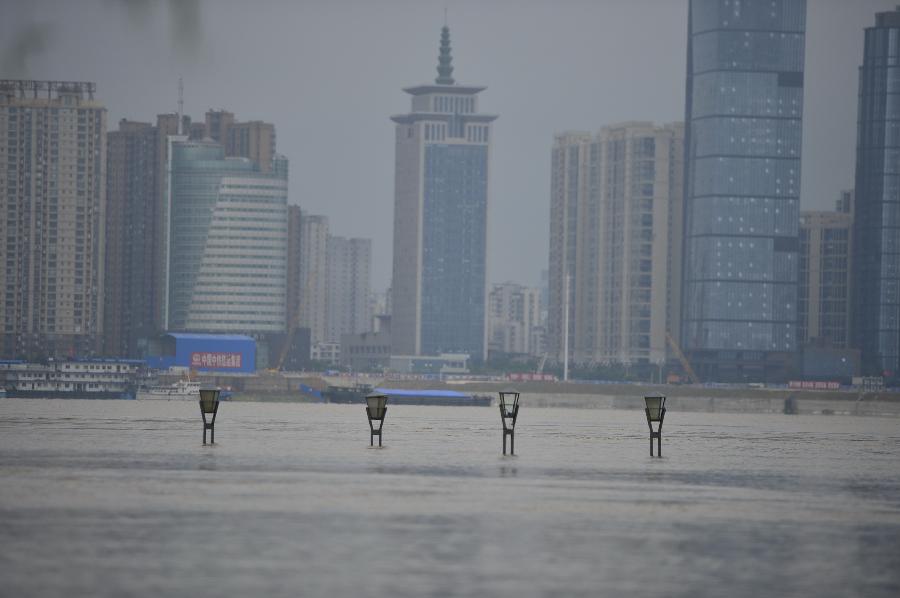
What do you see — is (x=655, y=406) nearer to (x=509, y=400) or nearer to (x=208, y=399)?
(x=509, y=400)

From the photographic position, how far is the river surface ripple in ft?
79.9

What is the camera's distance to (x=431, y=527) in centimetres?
3169

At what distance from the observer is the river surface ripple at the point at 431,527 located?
2436 centimetres

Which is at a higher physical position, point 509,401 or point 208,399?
point 509,401

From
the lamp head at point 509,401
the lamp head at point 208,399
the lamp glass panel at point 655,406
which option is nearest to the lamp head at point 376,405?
the lamp head at point 509,401

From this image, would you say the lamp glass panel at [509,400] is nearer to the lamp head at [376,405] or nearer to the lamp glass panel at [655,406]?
the lamp head at [376,405]

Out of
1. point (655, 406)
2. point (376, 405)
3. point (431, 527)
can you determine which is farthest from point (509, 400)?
point (431, 527)

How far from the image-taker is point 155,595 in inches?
886

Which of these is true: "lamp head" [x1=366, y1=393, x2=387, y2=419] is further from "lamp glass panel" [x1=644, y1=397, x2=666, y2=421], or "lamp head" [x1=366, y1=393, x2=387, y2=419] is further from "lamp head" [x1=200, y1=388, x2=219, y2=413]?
"lamp glass panel" [x1=644, y1=397, x2=666, y2=421]

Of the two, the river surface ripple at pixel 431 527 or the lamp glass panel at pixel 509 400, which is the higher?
the lamp glass panel at pixel 509 400

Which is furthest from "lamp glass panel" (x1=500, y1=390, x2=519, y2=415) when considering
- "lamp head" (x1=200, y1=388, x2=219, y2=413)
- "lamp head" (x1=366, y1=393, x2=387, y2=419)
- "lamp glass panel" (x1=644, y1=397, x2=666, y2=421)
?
"lamp head" (x1=200, y1=388, x2=219, y2=413)

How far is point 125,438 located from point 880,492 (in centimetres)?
3710

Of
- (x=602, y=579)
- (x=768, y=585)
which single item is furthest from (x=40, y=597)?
(x=768, y=585)

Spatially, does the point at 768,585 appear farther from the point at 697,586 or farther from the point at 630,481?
the point at 630,481
